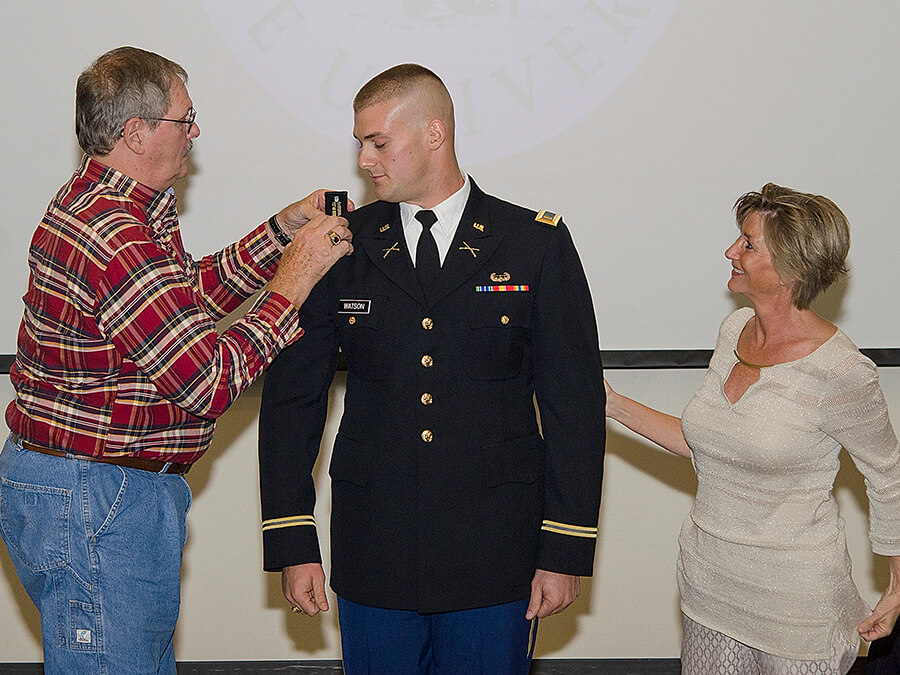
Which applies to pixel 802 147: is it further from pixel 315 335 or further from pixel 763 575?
pixel 315 335

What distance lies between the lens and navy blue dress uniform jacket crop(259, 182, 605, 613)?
6.80ft

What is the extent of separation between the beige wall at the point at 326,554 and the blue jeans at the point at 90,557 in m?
1.23

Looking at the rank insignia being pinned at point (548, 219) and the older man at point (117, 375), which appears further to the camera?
the rank insignia being pinned at point (548, 219)

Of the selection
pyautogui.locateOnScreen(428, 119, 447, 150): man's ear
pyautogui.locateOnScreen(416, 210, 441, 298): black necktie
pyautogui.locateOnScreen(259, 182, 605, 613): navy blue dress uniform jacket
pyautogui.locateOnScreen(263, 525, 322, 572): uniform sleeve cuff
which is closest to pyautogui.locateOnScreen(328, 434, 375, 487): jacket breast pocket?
pyautogui.locateOnScreen(259, 182, 605, 613): navy blue dress uniform jacket

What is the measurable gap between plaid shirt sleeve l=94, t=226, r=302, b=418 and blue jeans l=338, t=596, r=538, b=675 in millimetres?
553

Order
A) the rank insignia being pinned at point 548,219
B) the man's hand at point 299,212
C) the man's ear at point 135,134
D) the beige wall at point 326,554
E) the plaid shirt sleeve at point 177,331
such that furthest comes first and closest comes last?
the beige wall at point 326,554, the man's hand at point 299,212, the rank insignia being pinned at point 548,219, the man's ear at point 135,134, the plaid shirt sleeve at point 177,331

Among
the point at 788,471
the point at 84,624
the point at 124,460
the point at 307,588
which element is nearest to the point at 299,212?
the point at 124,460

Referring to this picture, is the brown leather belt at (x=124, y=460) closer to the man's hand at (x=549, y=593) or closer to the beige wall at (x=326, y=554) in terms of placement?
the man's hand at (x=549, y=593)

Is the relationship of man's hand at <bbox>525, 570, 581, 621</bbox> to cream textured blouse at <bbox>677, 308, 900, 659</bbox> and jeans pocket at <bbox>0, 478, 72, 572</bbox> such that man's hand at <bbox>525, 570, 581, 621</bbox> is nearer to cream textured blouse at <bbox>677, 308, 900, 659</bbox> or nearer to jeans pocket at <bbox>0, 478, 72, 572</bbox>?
cream textured blouse at <bbox>677, 308, 900, 659</bbox>

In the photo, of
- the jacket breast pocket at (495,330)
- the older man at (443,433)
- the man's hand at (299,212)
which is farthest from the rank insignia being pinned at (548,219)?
the man's hand at (299,212)

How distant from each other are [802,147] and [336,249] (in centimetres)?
163

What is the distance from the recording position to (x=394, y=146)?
2.08 meters

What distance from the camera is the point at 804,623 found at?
210 cm

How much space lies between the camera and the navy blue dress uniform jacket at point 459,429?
81.6 inches
